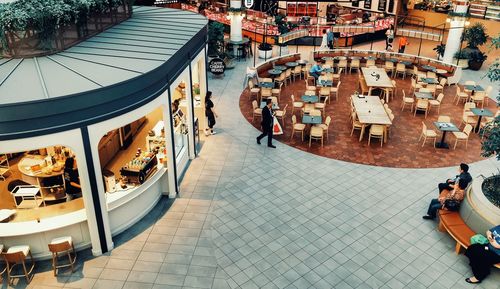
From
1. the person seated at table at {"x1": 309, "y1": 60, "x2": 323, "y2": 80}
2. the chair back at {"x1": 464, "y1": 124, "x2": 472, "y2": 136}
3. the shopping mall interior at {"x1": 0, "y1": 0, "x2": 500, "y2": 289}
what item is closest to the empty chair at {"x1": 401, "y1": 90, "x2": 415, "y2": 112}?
the shopping mall interior at {"x1": 0, "y1": 0, "x2": 500, "y2": 289}

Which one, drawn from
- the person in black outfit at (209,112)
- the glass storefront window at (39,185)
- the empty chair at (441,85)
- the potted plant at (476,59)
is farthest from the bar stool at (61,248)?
the potted plant at (476,59)

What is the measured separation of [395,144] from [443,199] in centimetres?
443

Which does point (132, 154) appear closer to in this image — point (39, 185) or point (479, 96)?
point (39, 185)

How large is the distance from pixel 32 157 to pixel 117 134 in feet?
8.99

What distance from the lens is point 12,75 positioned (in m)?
8.71

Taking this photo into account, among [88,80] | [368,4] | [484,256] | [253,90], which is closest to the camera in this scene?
[88,80]

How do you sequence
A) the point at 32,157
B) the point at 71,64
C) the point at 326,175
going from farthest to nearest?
1. the point at 326,175
2. the point at 32,157
3. the point at 71,64

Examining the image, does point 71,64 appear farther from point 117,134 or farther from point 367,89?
point 367,89

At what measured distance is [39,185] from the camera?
1067 centimetres

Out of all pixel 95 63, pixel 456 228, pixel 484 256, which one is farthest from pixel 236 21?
pixel 484 256

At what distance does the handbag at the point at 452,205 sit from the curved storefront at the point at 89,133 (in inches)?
276

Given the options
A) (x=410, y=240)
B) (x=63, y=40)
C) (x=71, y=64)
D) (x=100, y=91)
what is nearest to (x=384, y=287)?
(x=410, y=240)

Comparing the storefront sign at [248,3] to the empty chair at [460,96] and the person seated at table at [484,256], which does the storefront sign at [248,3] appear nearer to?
the empty chair at [460,96]

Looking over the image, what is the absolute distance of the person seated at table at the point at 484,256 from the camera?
905cm
